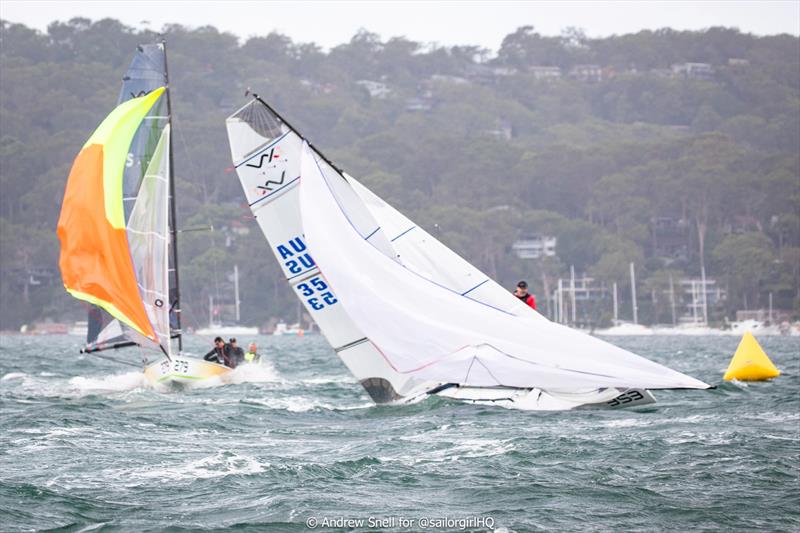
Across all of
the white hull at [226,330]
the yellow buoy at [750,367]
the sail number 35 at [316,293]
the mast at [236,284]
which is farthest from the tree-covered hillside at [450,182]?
the sail number 35 at [316,293]

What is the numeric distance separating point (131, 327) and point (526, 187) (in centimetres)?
11184

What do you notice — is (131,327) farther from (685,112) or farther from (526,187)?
(685,112)

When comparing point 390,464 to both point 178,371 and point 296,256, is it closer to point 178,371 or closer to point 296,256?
point 296,256

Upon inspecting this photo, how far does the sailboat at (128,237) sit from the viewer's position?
23703mm

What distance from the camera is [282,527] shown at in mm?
10938

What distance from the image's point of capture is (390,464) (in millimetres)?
13977

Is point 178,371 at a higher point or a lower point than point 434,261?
lower

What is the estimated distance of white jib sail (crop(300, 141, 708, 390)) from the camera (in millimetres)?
13234

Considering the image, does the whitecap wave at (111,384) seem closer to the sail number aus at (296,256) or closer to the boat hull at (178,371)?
the boat hull at (178,371)

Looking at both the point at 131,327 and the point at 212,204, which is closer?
the point at 131,327

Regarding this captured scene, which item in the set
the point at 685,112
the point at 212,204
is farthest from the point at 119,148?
the point at 685,112

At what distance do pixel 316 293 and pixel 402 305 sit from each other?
443 cm

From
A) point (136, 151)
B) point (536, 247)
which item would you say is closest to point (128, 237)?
point (136, 151)

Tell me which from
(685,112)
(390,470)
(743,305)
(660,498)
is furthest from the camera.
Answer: (685,112)
